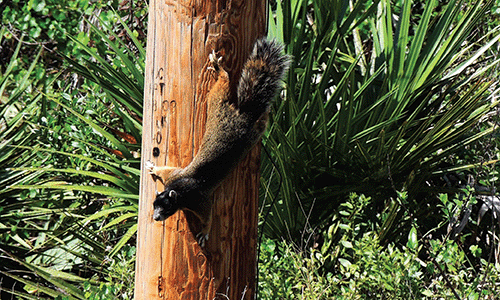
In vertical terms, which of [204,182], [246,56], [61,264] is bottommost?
[61,264]

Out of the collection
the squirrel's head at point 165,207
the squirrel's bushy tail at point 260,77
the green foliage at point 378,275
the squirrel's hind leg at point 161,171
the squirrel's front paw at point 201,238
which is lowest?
the green foliage at point 378,275

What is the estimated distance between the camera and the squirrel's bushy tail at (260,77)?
8.18 feet

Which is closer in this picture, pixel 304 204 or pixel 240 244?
pixel 240 244

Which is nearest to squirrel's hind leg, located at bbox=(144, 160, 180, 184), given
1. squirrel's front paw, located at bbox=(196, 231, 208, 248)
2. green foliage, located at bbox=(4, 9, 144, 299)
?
squirrel's front paw, located at bbox=(196, 231, 208, 248)

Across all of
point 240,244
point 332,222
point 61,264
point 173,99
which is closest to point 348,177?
point 332,222

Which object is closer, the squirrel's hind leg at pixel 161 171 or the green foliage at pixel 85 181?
the squirrel's hind leg at pixel 161 171

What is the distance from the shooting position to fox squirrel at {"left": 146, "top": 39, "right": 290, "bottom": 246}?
2.43 meters

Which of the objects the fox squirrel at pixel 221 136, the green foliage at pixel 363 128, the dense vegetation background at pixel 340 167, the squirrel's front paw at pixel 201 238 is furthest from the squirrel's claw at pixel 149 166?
the green foliage at pixel 363 128

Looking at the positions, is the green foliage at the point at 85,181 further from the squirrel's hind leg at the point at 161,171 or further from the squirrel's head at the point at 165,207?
the squirrel's head at the point at 165,207

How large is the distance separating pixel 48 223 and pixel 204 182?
11.6 feet

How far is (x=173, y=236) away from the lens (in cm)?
251

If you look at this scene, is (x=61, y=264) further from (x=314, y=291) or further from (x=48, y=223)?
(x=314, y=291)

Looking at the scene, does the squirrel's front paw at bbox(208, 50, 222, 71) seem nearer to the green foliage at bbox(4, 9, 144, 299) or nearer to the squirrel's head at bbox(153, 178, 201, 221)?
the squirrel's head at bbox(153, 178, 201, 221)

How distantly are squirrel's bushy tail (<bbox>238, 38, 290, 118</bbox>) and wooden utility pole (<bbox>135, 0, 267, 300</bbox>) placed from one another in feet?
0.18
